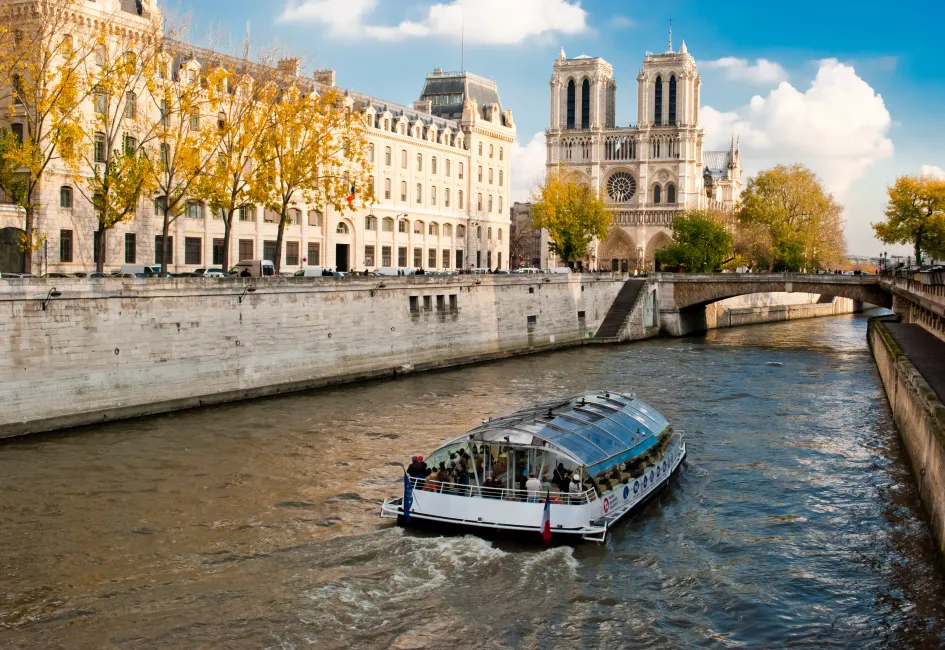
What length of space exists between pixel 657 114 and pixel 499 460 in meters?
115

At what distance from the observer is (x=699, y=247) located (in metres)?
94.4

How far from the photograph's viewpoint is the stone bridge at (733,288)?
Answer: 235 feet

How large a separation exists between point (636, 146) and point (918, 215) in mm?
48544

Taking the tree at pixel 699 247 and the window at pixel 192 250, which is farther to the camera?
the tree at pixel 699 247

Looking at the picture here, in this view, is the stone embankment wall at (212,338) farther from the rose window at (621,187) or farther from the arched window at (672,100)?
the arched window at (672,100)

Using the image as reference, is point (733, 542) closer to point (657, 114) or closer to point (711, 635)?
point (711, 635)

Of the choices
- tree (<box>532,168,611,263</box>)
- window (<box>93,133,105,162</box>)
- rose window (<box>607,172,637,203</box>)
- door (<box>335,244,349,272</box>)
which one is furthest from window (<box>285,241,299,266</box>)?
rose window (<box>607,172,637,203</box>)

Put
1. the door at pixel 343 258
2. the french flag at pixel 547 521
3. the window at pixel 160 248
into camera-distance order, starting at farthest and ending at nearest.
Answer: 1. the door at pixel 343 258
2. the window at pixel 160 248
3. the french flag at pixel 547 521

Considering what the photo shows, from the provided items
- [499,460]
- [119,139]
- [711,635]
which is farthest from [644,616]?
[119,139]

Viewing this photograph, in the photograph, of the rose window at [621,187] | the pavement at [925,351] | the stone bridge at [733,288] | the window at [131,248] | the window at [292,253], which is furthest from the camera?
the rose window at [621,187]

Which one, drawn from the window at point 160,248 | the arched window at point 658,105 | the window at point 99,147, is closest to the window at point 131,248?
the window at point 160,248

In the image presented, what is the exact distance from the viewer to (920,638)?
689 inches

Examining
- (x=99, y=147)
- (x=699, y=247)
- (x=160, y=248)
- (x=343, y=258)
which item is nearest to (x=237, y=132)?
(x=99, y=147)

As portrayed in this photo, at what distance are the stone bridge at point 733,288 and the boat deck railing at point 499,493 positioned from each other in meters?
53.2
